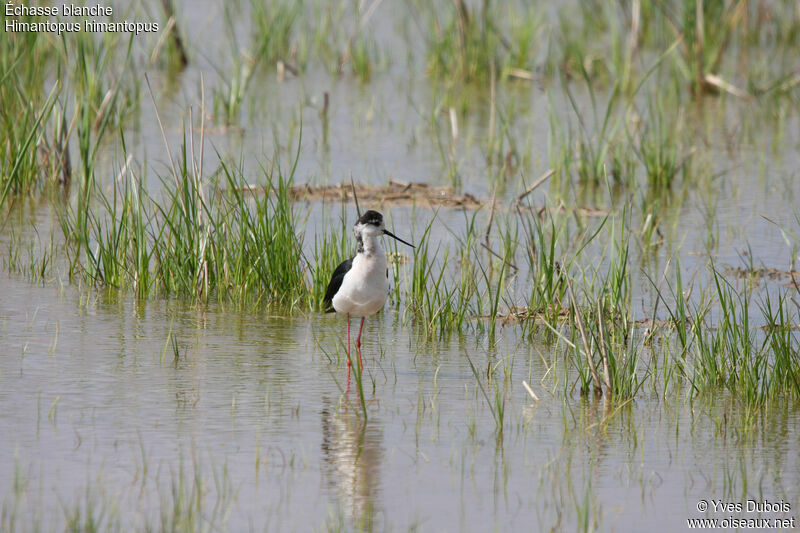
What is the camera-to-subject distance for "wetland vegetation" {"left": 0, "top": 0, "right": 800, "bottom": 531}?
442cm

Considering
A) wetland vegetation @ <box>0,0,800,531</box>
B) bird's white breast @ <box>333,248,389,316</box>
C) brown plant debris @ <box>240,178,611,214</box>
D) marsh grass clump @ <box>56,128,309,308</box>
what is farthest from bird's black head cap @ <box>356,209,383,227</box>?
brown plant debris @ <box>240,178,611,214</box>

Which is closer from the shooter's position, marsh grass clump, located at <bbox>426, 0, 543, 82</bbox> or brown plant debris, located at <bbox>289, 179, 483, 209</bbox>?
brown plant debris, located at <bbox>289, 179, 483, 209</bbox>

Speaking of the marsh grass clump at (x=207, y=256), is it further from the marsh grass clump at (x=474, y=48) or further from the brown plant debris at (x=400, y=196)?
the marsh grass clump at (x=474, y=48)

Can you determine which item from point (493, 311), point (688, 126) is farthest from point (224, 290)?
point (688, 126)

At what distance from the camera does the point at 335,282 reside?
6.38 meters

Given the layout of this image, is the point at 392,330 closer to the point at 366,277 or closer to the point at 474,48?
the point at 366,277

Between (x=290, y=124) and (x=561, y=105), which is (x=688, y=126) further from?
(x=290, y=124)

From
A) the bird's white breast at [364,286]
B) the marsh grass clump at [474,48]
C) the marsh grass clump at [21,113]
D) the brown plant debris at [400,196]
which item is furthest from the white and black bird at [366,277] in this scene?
the marsh grass clump at [474,48]

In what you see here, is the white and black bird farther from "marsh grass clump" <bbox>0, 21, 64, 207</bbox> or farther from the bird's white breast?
"marsh grass clump" <bbox>0, 21, 64, 207</bbox>

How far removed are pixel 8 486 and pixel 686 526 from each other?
236 centimetres

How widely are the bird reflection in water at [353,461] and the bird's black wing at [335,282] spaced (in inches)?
38.9

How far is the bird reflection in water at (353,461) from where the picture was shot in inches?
166

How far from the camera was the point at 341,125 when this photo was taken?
1250 centimetres

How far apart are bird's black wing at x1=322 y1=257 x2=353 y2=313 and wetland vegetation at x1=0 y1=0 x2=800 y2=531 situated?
0.24 meters
